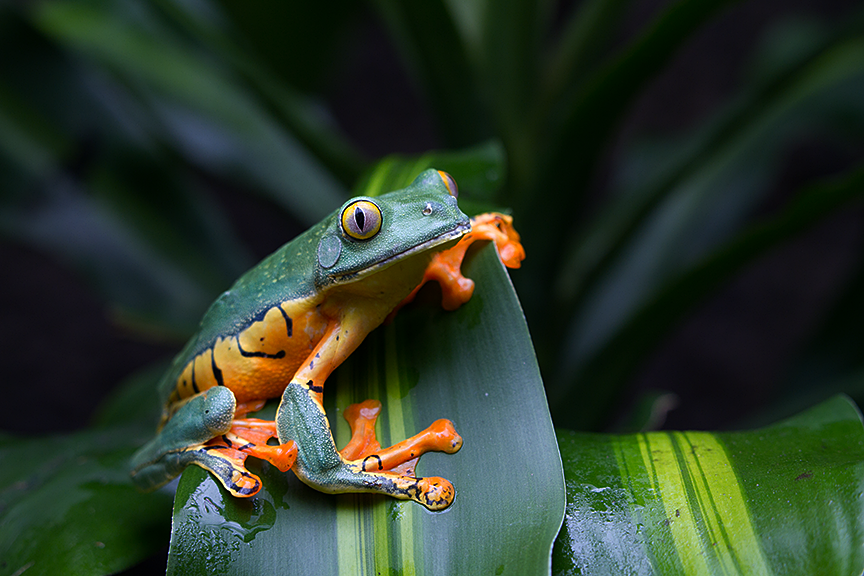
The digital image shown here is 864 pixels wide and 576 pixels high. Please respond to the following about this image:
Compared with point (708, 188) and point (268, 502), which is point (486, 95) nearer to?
point (708, 188)

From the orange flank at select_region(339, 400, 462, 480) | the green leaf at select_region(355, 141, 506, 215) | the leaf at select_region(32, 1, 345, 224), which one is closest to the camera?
the orange flank at select_region(339, 400, 462, 480)

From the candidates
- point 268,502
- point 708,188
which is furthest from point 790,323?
point 268,502

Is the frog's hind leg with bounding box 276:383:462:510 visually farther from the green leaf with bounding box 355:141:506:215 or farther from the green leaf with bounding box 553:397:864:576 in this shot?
the green leaf with bounding box 355:141:506:215

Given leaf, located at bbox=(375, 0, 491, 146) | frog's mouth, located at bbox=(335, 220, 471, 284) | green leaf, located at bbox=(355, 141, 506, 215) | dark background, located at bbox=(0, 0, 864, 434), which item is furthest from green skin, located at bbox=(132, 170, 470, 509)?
dark background, located at bbox=(0, 0, 864, 434)

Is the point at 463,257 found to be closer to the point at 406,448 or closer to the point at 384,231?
the point at 384,231

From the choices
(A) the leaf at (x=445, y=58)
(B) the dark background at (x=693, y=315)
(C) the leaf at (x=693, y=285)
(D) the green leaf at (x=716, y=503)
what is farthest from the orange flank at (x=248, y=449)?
(B) the dark background at (x=693, y=315)

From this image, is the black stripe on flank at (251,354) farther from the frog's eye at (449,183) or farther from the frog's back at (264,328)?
the frog's eye at (449,183)

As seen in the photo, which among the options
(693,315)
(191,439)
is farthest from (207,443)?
(693,315)
